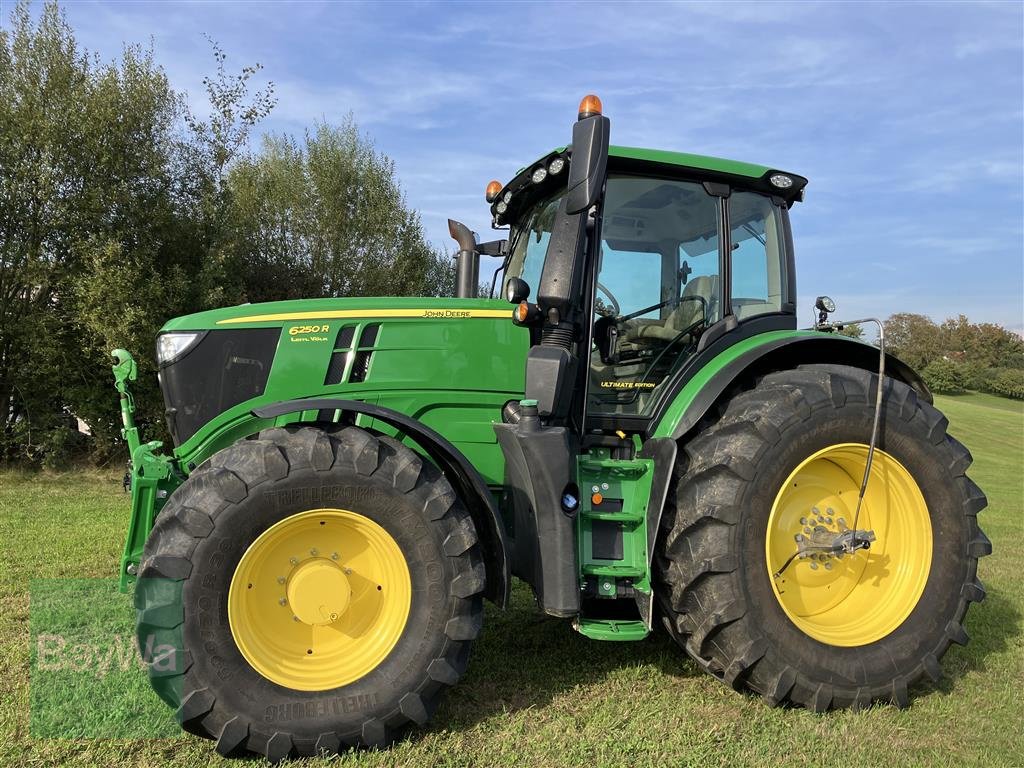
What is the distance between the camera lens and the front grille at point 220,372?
11.2 ft

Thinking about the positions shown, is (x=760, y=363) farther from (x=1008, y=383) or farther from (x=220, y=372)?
(x=1008, y=383)

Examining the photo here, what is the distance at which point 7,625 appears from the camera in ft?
13.7

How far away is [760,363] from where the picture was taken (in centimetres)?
384

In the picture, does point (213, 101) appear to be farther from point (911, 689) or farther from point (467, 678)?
point (911, 689)

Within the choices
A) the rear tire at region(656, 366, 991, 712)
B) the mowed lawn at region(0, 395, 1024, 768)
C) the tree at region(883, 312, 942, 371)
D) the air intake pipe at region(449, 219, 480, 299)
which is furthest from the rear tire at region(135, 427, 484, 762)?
the tree at region(883, 312, 942, 371)

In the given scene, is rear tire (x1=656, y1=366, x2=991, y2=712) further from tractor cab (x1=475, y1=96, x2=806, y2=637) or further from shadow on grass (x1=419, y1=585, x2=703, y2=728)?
shadow on grass (x1=419, y1=585, x2=703, y2=728)

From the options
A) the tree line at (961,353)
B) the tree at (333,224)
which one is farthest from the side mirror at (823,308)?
the tree line at (961,353)

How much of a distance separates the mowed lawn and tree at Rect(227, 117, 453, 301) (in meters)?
12.9

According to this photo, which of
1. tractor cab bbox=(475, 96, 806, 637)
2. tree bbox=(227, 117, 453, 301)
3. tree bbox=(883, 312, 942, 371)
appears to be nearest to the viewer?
tractor cab bbox=(475, 96, 806, 637)

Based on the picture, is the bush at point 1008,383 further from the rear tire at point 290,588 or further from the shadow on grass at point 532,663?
the rear tire at point 290,588

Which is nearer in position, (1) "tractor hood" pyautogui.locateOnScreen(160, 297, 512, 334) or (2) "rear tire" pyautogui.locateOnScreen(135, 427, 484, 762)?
(2) "rear tire" pyautogui.locateOnScreen(135, 427, 484, 762)

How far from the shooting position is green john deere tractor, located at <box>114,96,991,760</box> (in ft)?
9.50

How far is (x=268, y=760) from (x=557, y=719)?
123cm

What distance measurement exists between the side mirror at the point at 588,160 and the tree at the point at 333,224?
1427cm
